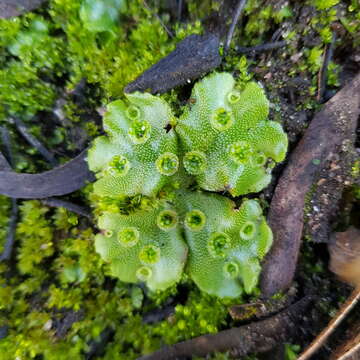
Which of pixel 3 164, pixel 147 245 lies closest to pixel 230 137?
pixel 147 245

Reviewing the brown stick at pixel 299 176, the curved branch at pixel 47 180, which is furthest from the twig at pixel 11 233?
the brown stick at pixel 299 176

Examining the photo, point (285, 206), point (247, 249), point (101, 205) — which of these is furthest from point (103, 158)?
point (285, 206)

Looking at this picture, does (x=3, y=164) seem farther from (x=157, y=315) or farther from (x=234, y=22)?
(x=234, y=22)

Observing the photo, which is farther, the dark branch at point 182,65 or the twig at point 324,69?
the twig at point 324,69

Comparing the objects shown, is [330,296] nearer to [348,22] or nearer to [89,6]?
[348,22]

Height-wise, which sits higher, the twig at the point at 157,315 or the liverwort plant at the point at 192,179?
the liverwort plant at the point at 192,179

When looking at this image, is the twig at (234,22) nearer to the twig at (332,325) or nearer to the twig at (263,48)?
the twig at (263,48)

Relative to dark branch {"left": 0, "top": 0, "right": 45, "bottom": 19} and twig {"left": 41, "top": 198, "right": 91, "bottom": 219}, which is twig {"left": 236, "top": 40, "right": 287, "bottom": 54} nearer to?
dark branch {"left": 0, "top": 0, "right": 45, "bottom": 19}
